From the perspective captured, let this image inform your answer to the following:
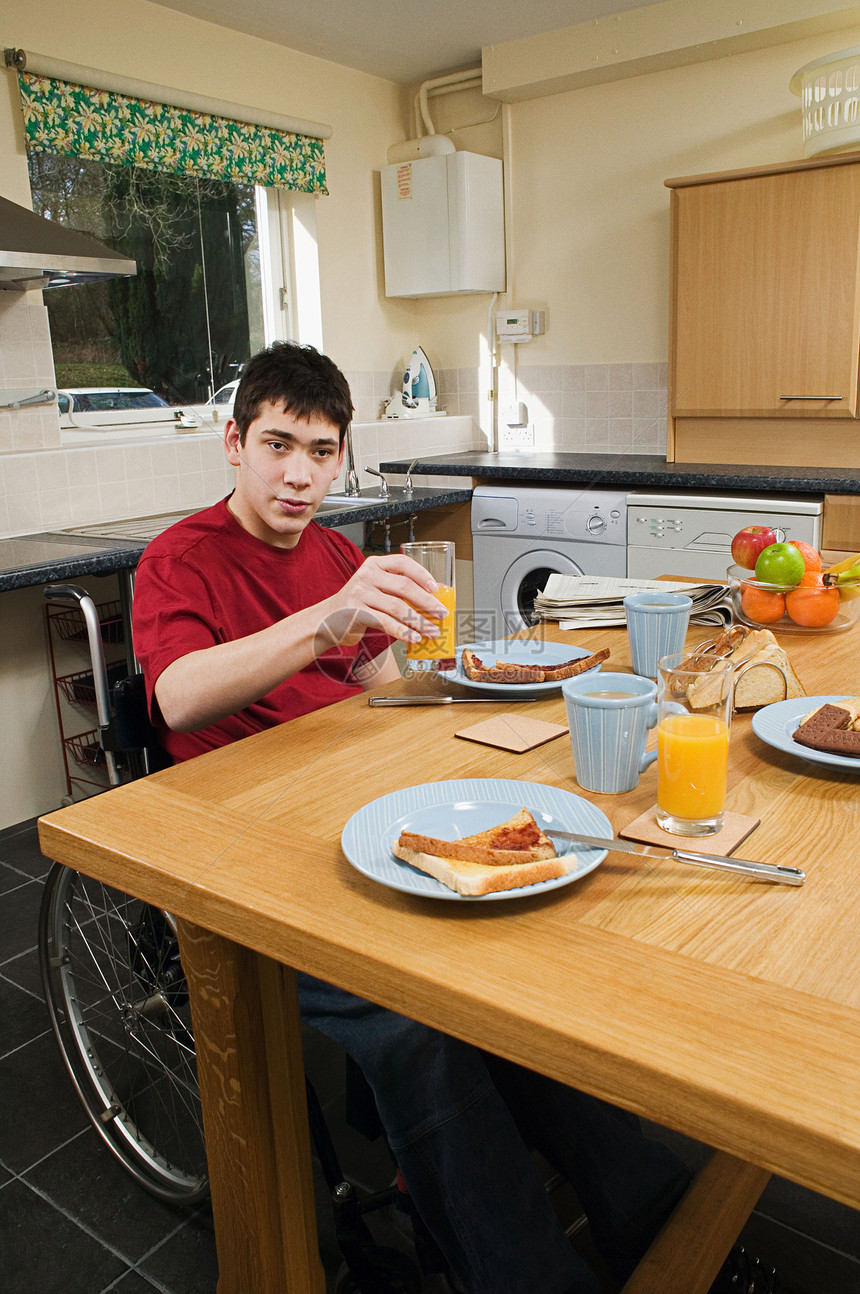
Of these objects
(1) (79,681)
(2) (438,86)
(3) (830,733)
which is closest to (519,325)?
(2) (438,86)

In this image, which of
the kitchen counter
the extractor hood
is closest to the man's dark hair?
the kitchen counter

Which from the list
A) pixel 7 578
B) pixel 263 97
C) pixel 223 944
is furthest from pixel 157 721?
pixel 263 97

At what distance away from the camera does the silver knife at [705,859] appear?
2.61ft

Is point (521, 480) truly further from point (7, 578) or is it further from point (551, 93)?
point (7, 578)

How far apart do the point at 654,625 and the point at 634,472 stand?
2.16 meters

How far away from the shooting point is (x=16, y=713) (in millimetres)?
2939

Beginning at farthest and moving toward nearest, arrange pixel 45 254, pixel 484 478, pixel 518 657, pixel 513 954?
pixel 484 478 < pixel 45 254 < pixel 518 657 < pixel 513 954

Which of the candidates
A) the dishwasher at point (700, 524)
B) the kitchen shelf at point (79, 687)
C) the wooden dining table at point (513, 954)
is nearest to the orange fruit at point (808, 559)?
the wooden dining table at point (513, 954)

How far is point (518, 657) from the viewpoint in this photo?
1.41 meters

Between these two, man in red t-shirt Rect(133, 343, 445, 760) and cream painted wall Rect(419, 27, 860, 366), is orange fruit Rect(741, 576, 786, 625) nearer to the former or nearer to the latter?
man in red t-shirt Rect(133, 343, 445, 760)

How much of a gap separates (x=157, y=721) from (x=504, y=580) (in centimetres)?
249

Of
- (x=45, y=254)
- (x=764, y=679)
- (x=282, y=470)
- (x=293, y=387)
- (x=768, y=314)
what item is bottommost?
(x=764, y=679)

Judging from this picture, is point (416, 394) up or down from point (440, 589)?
up

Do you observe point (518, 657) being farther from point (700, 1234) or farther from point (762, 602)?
point (700, 1234)
